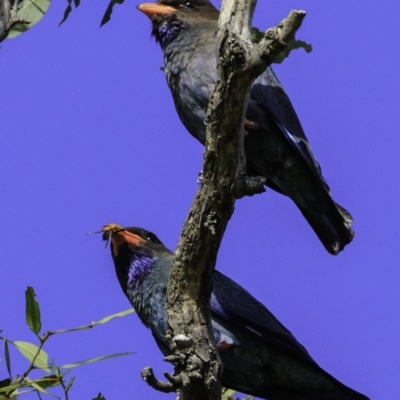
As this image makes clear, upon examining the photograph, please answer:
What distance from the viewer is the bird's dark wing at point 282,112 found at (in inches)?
235

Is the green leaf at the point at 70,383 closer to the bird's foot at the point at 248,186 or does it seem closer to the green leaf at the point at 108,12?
the bird's foot at the point at 248,186

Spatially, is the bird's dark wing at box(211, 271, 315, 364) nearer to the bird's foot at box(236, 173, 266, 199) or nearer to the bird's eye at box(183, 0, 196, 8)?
the bird's foot at box(236, 173, 266, 199)

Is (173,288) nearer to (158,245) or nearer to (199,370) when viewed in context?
(199,370)

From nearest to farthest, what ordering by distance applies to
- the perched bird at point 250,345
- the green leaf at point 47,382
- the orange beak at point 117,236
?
the green leaf at point 47,382 → the perched bird at point 250,345 → the orange beak at point 117,236

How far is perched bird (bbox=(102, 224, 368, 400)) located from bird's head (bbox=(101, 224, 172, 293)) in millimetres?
19

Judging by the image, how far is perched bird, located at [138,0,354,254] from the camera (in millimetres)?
5965

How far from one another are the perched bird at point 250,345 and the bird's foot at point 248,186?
1.60 metres

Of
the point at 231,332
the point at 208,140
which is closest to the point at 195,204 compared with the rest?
the point at 208,140

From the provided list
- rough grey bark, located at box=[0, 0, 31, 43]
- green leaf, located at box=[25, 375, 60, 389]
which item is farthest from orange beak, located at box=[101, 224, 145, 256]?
rough grey bark, located at box=[0, 0, 31, 43]

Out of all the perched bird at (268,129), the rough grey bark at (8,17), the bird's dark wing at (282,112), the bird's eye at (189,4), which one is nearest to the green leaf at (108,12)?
the perched bird at (268,129)

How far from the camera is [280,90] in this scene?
6148 mm

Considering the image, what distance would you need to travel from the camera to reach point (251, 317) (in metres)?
6.02

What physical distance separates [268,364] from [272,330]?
206 mm

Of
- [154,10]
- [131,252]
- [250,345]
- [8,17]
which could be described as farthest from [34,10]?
[250,345]
